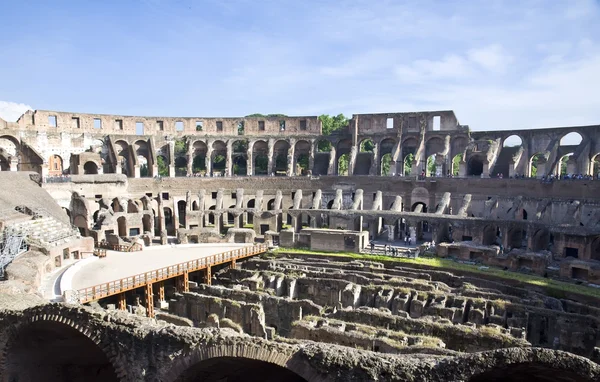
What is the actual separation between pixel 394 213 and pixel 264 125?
769 inches

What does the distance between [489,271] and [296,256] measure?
1234cm

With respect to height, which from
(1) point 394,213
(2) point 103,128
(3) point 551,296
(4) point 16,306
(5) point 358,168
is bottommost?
(3) point 551,296

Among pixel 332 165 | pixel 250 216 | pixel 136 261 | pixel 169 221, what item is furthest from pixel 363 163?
pixel 136 261

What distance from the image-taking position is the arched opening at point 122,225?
32188 millimetres

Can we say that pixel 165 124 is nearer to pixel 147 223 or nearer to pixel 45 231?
pixel 147 223

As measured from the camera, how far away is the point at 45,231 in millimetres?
24750

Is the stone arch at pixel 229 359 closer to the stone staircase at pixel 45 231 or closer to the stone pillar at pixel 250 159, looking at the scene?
the stone staircase at pixel 45 231

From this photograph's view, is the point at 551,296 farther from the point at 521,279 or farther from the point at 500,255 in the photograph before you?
the point at 500,255

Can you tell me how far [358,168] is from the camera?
42594mm

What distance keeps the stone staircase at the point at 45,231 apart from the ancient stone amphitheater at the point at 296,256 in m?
0.19

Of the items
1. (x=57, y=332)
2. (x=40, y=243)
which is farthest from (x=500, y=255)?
(x=40, y=243)

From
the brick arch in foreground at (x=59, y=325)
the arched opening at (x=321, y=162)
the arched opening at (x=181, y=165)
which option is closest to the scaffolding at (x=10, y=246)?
the brick arch in foreground at (x=59, y=325)

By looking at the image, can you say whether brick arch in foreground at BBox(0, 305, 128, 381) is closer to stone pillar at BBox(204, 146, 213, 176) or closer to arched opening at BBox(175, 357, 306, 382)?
arched opening at BBox(175, 357, 306, 382)

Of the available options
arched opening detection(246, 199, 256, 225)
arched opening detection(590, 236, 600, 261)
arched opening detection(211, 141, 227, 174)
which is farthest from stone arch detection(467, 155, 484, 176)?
arched opening detection(211, 141, 227, 174)
